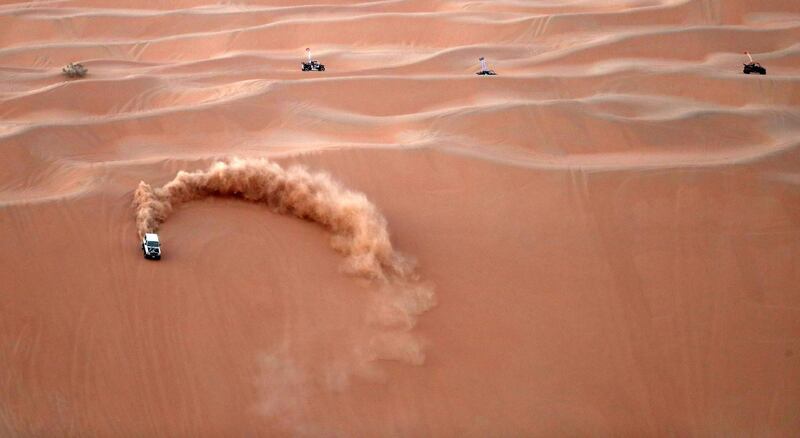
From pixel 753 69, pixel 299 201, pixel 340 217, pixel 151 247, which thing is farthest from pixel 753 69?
pixel 151 247

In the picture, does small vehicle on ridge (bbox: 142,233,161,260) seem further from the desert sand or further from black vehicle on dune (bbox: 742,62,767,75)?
black vehicle on dune (bbox: 742,62,767,75)

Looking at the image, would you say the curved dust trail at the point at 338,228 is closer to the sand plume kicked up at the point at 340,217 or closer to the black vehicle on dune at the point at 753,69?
the sand plume kicked up at the point at 340,217

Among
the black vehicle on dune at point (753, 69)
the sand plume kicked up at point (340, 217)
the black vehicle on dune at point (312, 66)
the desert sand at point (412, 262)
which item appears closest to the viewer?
the desert sand at point (412, 262)

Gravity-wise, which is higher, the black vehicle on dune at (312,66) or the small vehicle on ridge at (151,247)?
the black vehicle on dune at (312,66)

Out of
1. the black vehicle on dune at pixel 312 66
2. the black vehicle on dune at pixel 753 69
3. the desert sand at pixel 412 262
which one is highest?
the black vehicle on dune at pixel 312 66

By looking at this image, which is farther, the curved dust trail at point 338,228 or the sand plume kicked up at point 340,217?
the sand plume kicked up at point 340,217

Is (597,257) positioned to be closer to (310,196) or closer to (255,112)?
(310,196)

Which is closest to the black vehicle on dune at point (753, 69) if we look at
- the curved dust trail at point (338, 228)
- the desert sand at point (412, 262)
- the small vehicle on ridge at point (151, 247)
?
the desert sand at point (412, 262)

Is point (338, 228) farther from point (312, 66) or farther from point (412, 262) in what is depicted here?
point (312, 66)

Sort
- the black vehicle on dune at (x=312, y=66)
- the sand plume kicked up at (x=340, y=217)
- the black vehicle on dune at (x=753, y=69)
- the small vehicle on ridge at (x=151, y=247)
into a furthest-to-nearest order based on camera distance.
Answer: the black vehicle on dune at (x=312, y=66) < the black vehicle on dune at (x=753, y=69) < the small vehicle on ridge at (x=151, y=247) < the sand plume kicked up at (x=340, y=217)
